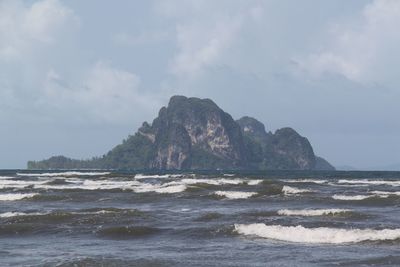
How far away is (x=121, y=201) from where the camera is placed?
130 feet

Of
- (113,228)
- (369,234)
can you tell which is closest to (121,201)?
(113,228)

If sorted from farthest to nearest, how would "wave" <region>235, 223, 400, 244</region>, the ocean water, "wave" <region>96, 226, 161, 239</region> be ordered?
"wave" <region>96, 226, 161, 239</region> < "wave" <region>235, 223, 400, 244</region> < the ocean water

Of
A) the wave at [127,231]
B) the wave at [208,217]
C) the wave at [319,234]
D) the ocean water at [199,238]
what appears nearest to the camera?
the ocean water at [199,238]

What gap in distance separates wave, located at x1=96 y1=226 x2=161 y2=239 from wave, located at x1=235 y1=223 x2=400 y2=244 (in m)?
3.21

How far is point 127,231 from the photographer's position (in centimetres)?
2184

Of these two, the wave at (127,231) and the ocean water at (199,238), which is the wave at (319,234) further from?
the wave at (127,231)

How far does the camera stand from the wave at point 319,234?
19.1m

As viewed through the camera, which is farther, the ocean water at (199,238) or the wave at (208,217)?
the wave at (208,217)

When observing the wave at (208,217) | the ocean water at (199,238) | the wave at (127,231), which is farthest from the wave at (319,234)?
the wave at (208,217)

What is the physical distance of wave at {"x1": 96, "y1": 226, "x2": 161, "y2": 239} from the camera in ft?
69.7

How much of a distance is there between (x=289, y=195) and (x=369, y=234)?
23.1 m

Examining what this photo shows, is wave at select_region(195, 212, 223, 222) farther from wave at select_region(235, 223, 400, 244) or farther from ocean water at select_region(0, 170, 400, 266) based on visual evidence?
wave at select_region(235, 223, 400, 244)

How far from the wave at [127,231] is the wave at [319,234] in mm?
3206

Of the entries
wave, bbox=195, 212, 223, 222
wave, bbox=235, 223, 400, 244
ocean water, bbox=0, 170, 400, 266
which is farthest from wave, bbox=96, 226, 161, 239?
wave, bbox=195, 212, 223, 222
